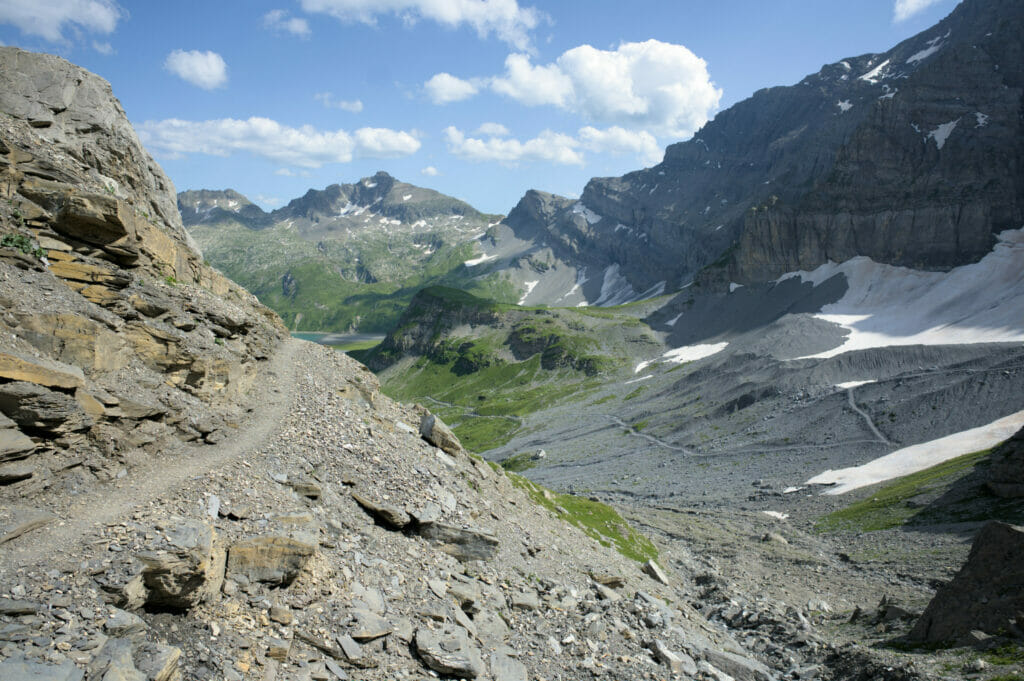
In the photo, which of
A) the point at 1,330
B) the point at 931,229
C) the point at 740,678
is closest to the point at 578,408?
the point at 931,229

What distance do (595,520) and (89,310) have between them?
46.2 metres

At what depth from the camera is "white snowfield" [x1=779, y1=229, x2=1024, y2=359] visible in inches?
5487

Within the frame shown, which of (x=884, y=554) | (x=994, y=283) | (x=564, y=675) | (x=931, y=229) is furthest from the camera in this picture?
(x=931, y=229)

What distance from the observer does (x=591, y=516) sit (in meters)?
58.1

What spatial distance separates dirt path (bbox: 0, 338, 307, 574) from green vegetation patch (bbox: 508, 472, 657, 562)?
2389 cm

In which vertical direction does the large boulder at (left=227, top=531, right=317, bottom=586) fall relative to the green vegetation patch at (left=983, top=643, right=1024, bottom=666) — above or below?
above

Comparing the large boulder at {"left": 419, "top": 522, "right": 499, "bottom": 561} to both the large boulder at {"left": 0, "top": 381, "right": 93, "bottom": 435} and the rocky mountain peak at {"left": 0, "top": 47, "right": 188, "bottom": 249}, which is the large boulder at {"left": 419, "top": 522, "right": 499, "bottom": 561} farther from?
the rocky mountain peak at {"left": 0, "top": 47, "right": 188, "bottom": 249}

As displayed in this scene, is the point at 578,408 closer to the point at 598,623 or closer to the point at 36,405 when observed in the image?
the point at 598,623

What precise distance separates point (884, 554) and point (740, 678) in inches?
1444

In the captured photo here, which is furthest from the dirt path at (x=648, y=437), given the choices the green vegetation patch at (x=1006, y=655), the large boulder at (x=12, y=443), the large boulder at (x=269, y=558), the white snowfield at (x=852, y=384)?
the large boulder at (x=12, y=443)

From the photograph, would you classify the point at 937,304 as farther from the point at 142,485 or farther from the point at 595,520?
the point at 142,485

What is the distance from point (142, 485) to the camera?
62.5ft

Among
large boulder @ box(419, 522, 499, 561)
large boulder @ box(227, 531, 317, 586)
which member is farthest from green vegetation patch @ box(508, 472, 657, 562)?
large boulder @ box(227, 531, 317, 586)

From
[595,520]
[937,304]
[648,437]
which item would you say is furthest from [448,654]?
[937,304]
